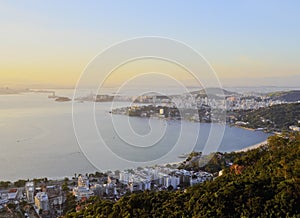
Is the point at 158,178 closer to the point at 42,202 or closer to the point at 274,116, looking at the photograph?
the point at 42,202

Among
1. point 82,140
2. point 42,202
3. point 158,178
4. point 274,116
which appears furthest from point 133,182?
point 274,116


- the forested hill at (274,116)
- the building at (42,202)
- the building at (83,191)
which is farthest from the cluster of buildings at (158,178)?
the forested hill at (274,116)

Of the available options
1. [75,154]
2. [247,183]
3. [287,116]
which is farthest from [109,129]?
[287,116]

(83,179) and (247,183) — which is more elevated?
(247,183)

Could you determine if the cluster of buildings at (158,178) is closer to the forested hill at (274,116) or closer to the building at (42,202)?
the building at (42,202)

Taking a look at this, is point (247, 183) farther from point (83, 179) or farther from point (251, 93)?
point (251, 93)

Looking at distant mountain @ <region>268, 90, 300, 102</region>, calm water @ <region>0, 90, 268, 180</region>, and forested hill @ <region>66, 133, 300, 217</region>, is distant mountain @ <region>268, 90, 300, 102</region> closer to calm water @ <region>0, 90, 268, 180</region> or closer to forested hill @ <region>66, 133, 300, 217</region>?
calm water @ <region>0, 90, 268, 180</region>
